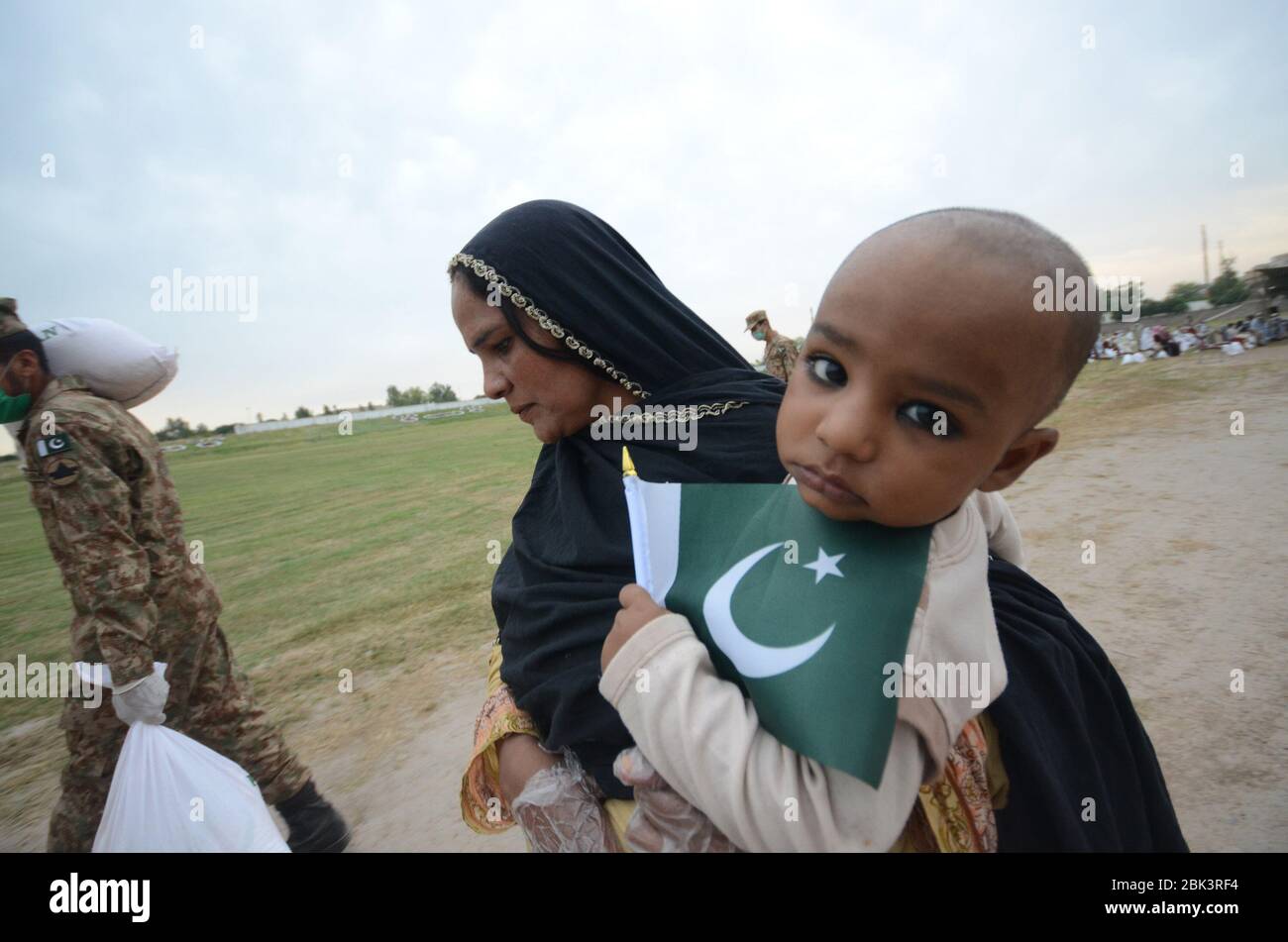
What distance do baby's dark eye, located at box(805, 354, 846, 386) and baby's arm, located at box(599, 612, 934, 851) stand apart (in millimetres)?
426

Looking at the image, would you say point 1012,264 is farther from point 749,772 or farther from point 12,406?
point 12,406

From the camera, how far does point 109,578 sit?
96.0 inches

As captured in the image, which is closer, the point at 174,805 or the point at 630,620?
the point at 630,620

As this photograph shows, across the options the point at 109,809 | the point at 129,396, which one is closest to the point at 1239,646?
the point at 109,809

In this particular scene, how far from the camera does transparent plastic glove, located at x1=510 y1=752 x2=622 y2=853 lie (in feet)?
3.60

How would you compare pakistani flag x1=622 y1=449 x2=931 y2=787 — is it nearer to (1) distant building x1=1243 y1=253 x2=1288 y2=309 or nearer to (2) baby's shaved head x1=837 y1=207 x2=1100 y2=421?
(2) baby's shaved head x1=837 y1=207 x2=1100 y2=421

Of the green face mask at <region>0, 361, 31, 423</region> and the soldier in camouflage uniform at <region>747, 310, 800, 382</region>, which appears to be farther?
the soldier in camouflage uniform at <region>747, 310, 800, 382</region>

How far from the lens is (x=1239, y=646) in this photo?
333 centimetres

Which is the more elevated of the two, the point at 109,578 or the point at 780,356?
the point at 780,356

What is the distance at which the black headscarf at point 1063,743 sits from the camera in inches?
39.4

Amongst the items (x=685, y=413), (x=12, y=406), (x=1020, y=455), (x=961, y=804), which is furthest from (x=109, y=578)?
(x=1020, y=455)

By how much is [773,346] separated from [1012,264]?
9293 mm

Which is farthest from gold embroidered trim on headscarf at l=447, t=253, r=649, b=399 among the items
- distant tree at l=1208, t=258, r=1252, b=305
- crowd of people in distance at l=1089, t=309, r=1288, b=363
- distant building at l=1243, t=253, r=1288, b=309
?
distant tree at l=1208, t=258, r=1252, b=305
